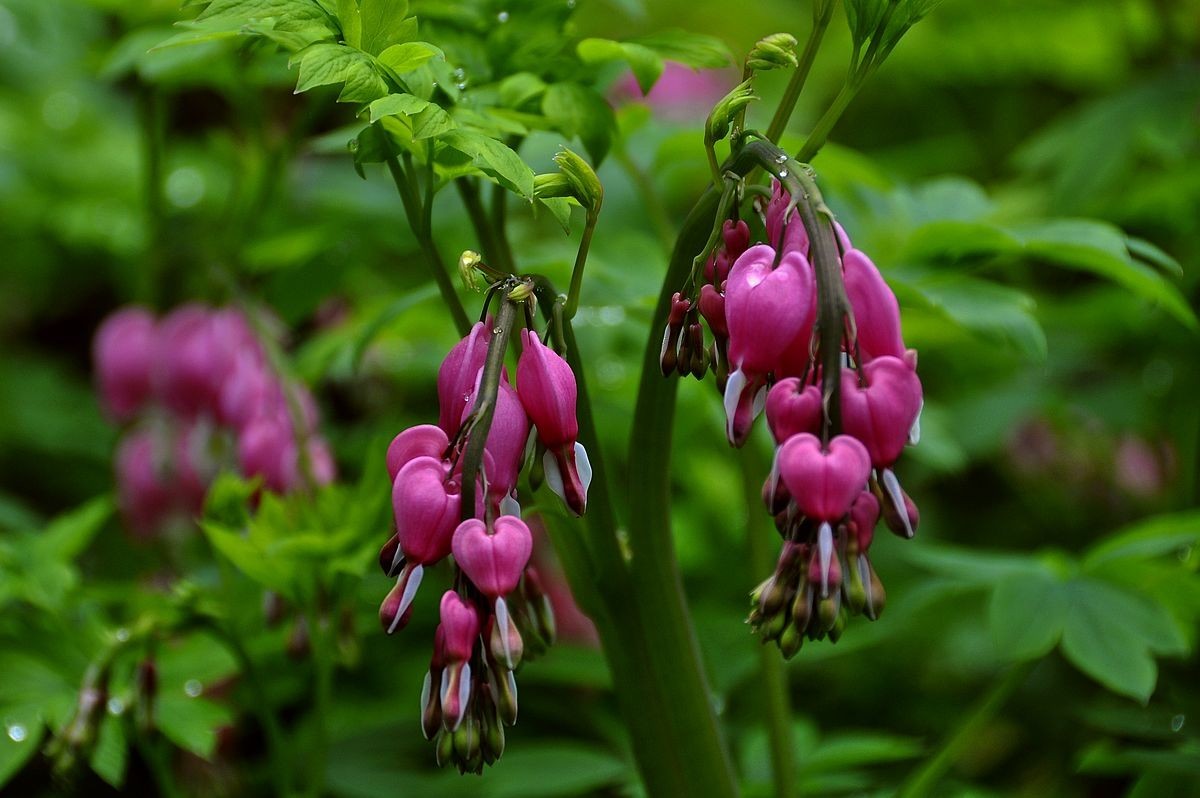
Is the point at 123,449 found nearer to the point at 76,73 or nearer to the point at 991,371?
the point at 991,371

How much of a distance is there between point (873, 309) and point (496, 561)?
1.19ft

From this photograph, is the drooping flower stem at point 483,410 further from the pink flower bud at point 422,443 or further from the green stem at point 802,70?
the green stem at point 802,70

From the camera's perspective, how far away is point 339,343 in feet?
6.43

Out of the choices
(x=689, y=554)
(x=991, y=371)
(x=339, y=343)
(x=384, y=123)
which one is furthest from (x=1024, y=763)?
(x=384, y=123)

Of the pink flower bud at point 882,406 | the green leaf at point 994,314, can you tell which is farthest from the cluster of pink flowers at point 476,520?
the green leaf at point 994,314

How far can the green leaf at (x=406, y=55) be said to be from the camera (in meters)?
1.01

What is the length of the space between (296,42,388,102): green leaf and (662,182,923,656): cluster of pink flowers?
353mm

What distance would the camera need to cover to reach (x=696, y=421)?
2.06 m

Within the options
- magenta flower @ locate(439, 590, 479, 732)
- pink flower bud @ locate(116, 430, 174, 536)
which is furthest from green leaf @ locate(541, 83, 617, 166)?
pink flower bud @ locate(116, 430, 174, 536)

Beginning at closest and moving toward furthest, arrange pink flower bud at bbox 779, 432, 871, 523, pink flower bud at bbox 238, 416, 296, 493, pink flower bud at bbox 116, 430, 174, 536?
pink flower bud at bbox 779, 432, 871, 523 → pink flower bud at bbox 238, 416, 296, 493 → pink flower bud at bbox 116, 430, 174, 536

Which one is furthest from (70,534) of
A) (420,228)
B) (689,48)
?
(689,48)

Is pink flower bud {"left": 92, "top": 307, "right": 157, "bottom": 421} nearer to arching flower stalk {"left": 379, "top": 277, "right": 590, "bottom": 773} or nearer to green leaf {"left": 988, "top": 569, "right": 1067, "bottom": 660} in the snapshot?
arching flower stalk {"left": 379, "top": 277, "right": 590, "bottom": 773}

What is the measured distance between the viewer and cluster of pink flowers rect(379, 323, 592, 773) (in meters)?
0.86

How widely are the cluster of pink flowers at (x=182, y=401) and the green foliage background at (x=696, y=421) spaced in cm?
10
